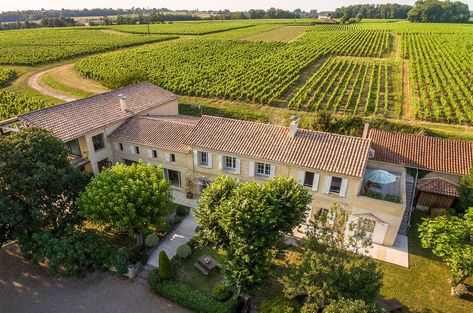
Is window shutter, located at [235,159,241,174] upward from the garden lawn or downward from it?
upward

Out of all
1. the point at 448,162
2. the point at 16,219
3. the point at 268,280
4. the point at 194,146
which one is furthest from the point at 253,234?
the point at 448,162

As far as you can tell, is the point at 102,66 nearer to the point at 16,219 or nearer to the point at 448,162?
the point at 16,219

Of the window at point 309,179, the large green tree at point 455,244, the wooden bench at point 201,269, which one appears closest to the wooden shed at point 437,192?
the large green tree at point 455,244

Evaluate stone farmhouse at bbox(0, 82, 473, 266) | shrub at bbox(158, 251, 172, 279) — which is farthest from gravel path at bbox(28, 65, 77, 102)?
shrub at bbox(158, 251, 172, 279)

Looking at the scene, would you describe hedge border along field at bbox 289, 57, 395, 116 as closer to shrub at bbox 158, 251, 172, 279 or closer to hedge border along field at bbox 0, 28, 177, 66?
shrub at bbox 158, 251, 172, 279

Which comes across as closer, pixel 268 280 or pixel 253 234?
pixel 253 234

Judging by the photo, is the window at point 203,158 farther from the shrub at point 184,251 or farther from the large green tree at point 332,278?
the large green tree at point 332,278
